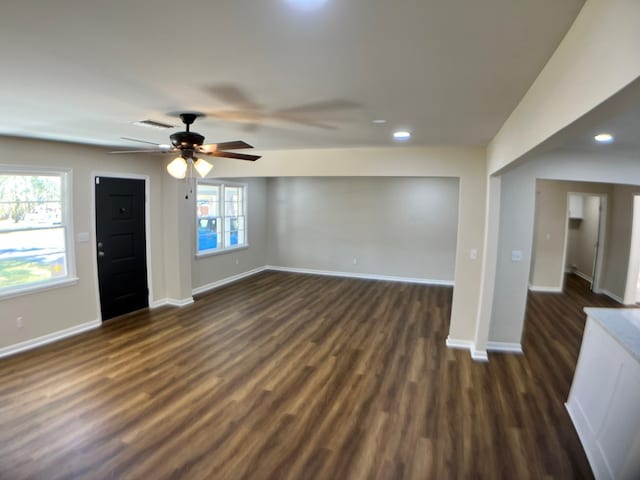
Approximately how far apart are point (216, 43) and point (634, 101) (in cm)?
147

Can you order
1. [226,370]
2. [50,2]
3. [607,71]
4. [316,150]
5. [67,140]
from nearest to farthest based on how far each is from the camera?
1. [607,71]
2. [50,2]
3. [226,370]
4. [67,140]
5. [316,150]

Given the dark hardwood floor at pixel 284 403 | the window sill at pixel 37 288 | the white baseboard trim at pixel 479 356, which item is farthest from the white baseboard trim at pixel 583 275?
the window sill at pixel 37 288

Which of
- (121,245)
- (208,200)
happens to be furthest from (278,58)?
(208,200)

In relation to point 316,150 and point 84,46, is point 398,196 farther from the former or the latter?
point 84,46

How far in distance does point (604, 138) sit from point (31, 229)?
6090mm

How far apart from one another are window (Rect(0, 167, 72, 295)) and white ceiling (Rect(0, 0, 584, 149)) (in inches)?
54.6

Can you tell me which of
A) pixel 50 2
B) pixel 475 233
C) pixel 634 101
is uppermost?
pixel 50 2

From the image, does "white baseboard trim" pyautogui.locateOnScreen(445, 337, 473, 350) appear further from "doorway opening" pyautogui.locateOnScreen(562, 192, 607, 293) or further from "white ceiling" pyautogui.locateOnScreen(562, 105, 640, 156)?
"doorway opening" pyautogui.locateOnScreen(562, 192, 607, 293)

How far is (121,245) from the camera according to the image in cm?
494

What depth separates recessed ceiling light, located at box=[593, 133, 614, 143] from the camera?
2.91 m

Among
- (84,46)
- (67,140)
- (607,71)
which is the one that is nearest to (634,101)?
(607,71)

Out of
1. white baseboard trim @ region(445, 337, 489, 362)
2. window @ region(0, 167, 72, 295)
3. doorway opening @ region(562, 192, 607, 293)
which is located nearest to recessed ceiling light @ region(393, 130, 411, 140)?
white baseboard trim @ region(445, 337, 489, 362)

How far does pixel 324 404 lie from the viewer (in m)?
3.01

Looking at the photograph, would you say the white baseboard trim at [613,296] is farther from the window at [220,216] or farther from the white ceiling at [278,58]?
the window at [220,216]
